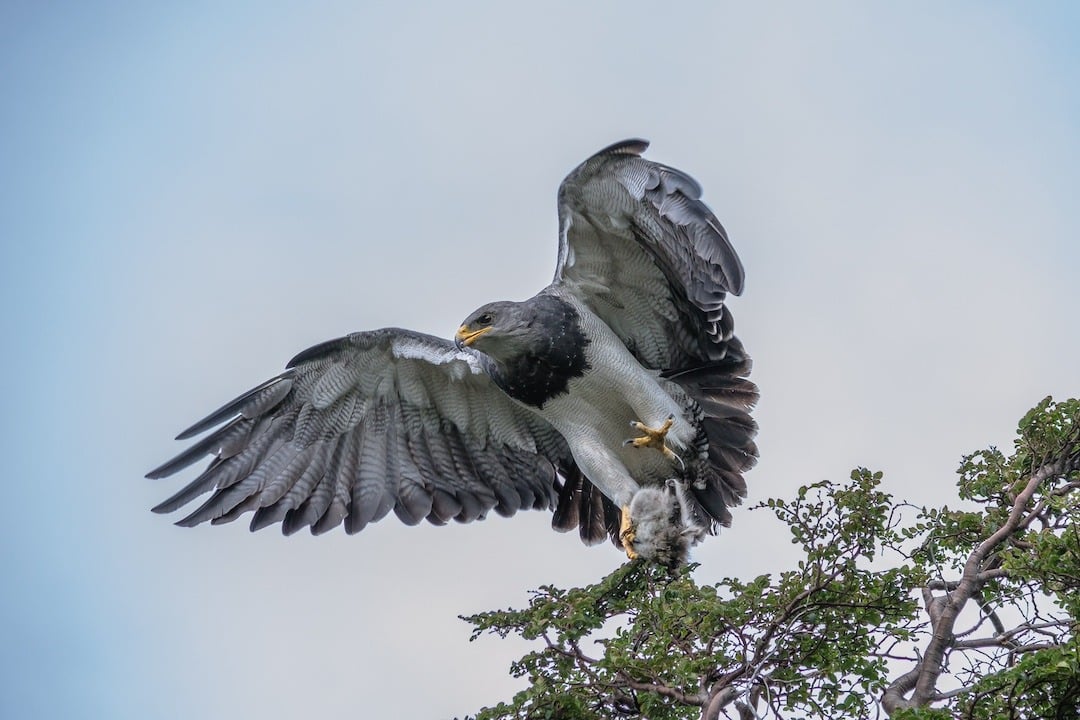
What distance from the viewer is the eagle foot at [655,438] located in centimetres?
796

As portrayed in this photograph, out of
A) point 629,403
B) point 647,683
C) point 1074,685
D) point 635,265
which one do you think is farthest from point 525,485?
point 1074,685

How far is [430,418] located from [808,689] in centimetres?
425

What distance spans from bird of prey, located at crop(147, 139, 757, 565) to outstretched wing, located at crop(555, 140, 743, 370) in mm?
12

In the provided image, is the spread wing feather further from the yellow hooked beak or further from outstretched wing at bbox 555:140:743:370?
the yellow hooked beak

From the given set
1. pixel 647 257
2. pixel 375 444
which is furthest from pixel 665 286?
pixel 375 444

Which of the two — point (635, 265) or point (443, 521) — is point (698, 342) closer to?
point (635, 265)

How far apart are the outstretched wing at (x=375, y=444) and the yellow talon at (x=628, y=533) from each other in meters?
Result: 1.15

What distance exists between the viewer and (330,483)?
29.4ft

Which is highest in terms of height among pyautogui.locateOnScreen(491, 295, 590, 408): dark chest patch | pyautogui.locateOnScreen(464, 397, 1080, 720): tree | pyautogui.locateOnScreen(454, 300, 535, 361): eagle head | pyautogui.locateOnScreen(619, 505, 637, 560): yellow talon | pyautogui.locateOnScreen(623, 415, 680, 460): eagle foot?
pyautogui.locateOnScreen(454, 300, 535, 361): eagle head

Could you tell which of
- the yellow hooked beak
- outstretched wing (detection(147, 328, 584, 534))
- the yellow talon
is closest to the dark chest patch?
the yellow hooked beak

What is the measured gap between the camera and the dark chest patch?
7.97 metres

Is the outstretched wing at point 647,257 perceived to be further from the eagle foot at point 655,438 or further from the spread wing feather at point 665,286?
the eagle foot at point 655,438

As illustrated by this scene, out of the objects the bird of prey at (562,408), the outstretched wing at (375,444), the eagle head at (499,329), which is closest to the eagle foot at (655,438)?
the bird of prey at (562,408)

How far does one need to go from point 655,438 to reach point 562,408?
2.33ft
